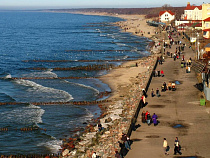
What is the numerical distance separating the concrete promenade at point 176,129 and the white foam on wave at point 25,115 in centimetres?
960

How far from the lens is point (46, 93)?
4309 cm

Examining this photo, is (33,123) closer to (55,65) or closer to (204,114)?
(204,114)

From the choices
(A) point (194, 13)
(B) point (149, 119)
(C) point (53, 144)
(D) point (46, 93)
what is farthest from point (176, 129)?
(A) point (194, 13)

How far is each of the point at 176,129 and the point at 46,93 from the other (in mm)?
20609

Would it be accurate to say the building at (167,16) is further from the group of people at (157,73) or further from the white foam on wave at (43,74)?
the group of people at (157,73)

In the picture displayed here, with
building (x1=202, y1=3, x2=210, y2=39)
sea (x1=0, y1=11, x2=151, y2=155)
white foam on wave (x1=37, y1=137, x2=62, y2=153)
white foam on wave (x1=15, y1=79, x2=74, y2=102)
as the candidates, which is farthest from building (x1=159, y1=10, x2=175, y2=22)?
white foam on wave (x1=37, y1=137, x2=62, y2=153)

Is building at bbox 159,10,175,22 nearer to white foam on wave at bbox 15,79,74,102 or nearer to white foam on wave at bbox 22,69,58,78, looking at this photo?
white foam on wave at bbox 22,69,58,78

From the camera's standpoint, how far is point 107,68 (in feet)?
193

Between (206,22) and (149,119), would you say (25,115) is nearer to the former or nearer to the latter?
(149,119)

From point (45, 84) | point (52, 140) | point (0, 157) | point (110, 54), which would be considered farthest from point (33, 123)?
point (110, 54)

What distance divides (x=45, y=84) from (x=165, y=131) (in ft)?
84.0

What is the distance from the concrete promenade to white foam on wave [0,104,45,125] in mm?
9595

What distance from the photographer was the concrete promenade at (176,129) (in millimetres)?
22344

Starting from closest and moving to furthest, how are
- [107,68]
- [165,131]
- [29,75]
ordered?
[165,131]
[29,75]
[107,68]
